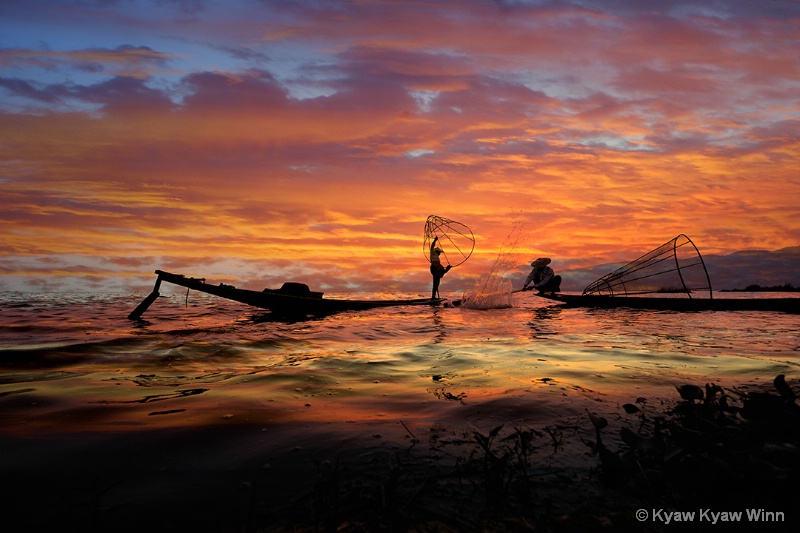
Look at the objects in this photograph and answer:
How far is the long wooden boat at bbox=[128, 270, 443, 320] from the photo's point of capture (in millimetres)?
16386

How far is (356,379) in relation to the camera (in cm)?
630

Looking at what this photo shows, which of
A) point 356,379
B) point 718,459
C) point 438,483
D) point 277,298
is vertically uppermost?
point 277,298

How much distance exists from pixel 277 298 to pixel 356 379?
13278 mm

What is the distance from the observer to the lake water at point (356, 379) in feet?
12.8

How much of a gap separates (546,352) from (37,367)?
9.42m

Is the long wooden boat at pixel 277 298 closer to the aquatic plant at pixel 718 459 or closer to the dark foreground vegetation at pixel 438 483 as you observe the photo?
the dark foreground vegetation at pixel 438 483

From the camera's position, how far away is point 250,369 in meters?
7.39

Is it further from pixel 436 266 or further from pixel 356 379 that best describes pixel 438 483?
pixel 436 266

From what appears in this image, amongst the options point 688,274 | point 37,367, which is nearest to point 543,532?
point 37,367

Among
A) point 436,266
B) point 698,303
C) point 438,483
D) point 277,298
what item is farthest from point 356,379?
point 436,266

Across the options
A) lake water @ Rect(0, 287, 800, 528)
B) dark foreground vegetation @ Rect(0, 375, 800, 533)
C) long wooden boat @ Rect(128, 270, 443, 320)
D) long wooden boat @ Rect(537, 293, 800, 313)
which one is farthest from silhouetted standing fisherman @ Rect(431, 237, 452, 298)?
dark foreground vegetation @ Rect(0, 375, 800, 533)

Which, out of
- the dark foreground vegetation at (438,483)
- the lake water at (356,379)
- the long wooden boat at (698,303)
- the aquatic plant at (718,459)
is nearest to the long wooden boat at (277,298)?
the lake water at (356,379)

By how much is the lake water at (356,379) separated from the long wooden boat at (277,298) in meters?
4.10

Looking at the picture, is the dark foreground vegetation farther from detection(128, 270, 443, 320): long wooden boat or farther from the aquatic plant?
detection(128, 270, 443, 320): long wooden boat
